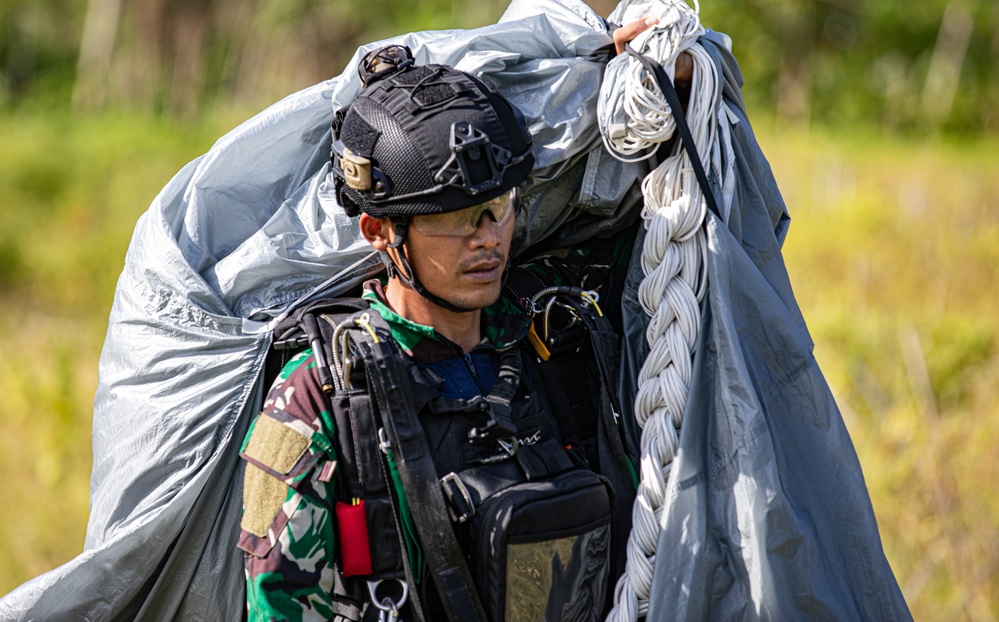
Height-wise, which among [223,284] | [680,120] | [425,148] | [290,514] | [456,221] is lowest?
[290,514]

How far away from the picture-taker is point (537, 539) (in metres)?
2.05

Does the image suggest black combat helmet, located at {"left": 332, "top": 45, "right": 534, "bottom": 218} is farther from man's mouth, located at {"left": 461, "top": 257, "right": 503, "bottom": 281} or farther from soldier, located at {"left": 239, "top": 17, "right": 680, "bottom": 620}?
man's mouth, located at {"left": 461, "top": 257, "right": 503, "bottom": 281}

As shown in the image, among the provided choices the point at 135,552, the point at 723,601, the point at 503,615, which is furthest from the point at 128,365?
the point at 723,601

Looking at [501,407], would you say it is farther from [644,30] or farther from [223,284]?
[644,30]

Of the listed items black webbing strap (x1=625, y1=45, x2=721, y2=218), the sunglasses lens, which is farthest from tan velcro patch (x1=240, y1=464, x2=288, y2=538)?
black webbing strap (x1=625, y1=45, x2=721, y2=218)

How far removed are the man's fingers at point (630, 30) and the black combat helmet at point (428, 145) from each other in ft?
1.16

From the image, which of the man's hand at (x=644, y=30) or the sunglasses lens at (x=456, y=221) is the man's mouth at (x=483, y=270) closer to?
the sunglasses lens at (x=456, y=221)

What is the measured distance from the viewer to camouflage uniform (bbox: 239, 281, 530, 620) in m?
2.04

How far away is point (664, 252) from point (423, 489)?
76 cm

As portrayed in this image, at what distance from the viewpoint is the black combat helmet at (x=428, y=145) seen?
2127 millimetres

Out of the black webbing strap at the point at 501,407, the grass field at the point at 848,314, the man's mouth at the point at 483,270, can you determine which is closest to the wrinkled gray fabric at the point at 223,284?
the man's mouth at the point at 483,270

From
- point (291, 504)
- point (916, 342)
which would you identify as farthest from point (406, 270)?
point (916, 342)

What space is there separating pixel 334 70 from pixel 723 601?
56.5ft

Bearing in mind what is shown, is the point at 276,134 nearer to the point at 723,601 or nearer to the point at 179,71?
the point at 723,601
